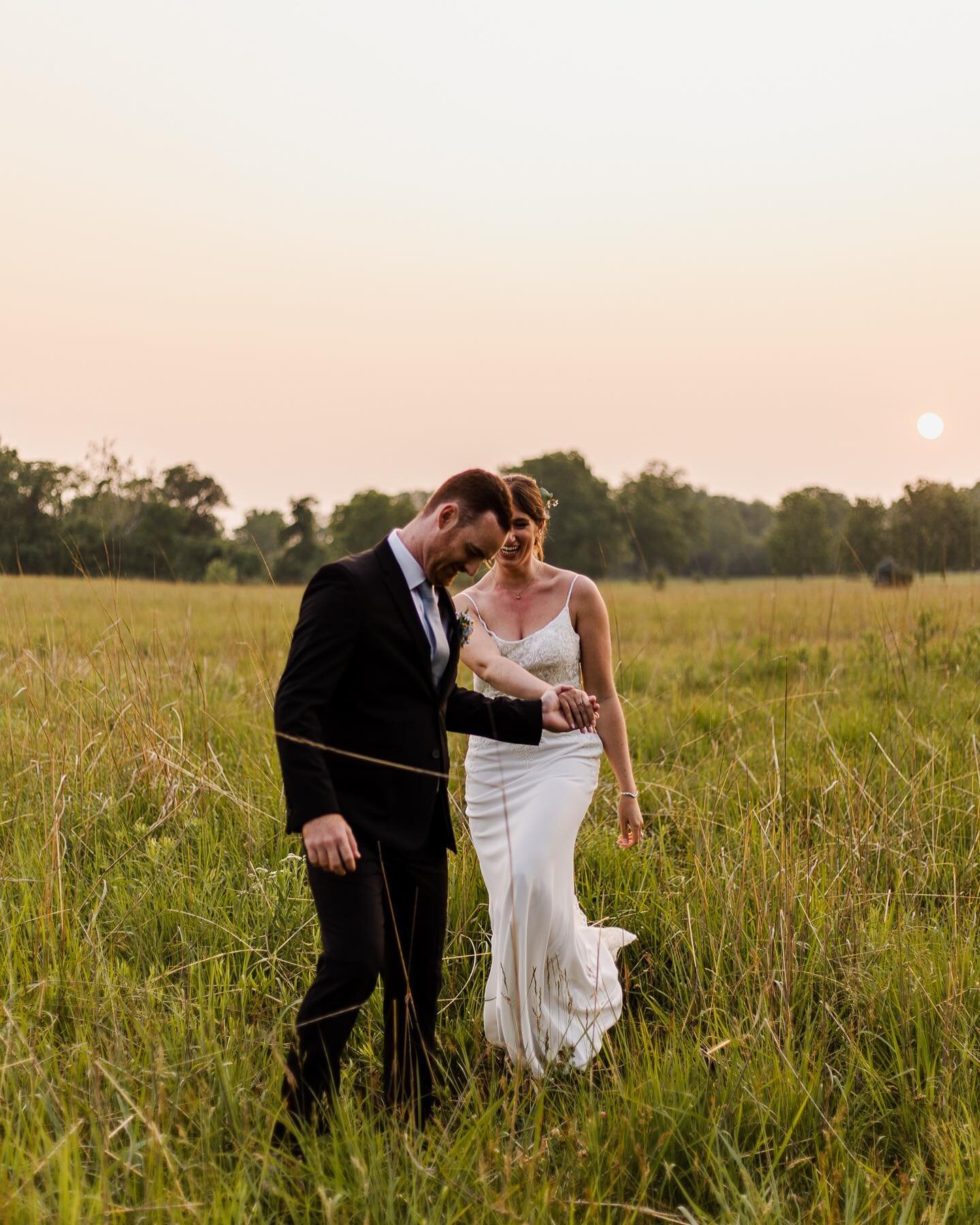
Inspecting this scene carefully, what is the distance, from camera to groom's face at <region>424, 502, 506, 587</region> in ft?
9.29

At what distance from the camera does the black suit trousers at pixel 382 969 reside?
103 inches

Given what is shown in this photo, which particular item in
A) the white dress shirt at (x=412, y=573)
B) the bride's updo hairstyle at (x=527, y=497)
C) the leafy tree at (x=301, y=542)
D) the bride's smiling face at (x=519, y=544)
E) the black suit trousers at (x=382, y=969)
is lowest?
the black suit trousers at (x=382, y=969)

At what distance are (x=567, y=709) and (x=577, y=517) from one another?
6587 centimetres

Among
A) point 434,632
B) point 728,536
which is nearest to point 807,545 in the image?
point 434,632

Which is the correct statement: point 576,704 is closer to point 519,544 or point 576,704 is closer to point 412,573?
point 412,573

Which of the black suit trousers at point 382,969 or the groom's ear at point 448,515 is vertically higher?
the groom's ear at point 448,515

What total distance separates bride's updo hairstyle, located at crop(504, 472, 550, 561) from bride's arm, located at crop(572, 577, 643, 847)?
0.35 m

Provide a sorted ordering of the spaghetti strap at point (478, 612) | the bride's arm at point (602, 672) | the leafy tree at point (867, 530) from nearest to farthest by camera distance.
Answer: the bride's arm at point (602, 672), the spaghetti strap at point (478, 612), the leafy tree at point (867, 530)

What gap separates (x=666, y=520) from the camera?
75.6 metres

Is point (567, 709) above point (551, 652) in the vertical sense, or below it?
below

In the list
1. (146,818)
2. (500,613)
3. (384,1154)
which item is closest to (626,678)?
(500,613)

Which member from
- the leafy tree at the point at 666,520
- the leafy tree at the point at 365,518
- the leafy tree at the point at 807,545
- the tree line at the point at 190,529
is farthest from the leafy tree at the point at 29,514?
the leafy tree at the point at 365,518

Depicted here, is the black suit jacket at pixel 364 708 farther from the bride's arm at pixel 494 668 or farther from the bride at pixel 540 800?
the bride's arm at pixel 494 668

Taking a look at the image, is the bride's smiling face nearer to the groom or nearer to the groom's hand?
the groom
